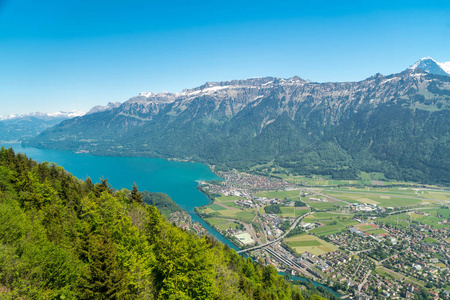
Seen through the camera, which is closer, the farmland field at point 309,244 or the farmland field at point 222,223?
the farmland field at point 309,244

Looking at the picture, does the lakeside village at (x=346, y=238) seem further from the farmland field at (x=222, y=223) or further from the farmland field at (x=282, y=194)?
the farmland field at (x=282, y=194)

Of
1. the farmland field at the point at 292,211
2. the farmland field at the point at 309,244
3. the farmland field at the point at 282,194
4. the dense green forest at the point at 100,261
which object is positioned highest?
the dense green forest at the point at 100,261

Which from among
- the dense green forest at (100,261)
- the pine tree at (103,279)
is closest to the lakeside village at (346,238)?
the dense green forest at (100,261)

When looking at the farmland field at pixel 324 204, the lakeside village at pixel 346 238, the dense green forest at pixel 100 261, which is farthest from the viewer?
the farmland field at pixel 324 204

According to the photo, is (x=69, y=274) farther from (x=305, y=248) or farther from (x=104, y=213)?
(x=305, y=248)

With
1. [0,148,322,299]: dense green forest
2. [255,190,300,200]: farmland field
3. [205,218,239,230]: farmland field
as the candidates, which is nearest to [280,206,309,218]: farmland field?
[255,190,300,200]: farmland field

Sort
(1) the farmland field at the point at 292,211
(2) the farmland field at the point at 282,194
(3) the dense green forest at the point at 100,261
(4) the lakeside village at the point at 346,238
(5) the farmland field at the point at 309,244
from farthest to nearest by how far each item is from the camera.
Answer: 1. (2) the farmland field at the point at 282,194
2. (1) the farmland field at the point at 292,211
3. (5) the farmland field at the point at 309,244
4. (4) the lakeside village at the point at 346,238
5. (3) the dense green forest at the point at 100,261

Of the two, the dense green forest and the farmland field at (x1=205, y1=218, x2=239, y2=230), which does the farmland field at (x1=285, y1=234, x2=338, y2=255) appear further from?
the dense green forest
